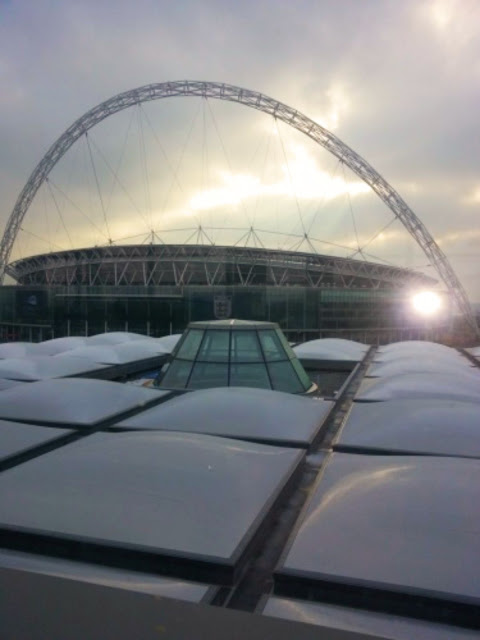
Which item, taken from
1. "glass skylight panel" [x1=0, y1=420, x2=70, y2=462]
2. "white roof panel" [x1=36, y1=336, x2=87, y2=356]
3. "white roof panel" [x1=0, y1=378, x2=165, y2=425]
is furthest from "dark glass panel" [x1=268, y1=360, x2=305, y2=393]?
"white roof panel" [x1=36, y1=336, x2=87, y2=356]

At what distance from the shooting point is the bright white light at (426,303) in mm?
64875

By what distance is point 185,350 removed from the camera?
19.7 meters

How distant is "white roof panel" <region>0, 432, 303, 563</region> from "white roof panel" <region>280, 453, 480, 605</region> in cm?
79

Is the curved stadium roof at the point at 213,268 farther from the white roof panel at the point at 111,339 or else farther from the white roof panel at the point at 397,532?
the white roof panel at the point at 397,532

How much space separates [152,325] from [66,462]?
5244 cm

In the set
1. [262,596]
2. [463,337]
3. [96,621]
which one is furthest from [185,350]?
[463,337]

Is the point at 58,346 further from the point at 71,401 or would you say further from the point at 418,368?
the point at 418,368

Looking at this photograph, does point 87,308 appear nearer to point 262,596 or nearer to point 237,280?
point 237,280

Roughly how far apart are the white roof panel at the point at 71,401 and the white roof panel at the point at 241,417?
1.45m

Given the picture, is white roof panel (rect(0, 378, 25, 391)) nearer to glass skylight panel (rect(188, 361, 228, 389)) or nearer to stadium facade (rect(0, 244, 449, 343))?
glass skylight panel (rect(188, 361, 228, 389))

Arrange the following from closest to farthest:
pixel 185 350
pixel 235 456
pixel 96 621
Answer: pixel 96 621, pixel 235 456, pixel 185 350

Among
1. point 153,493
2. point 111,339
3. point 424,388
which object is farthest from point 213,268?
point 153,493

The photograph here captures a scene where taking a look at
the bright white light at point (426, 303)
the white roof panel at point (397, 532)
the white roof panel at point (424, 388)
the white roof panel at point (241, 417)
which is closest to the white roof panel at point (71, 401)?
the white roof panel at point (241, 417)

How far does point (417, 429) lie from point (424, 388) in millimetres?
5726
